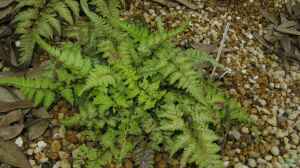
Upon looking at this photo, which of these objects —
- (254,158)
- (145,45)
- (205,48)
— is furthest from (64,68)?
(254,158)

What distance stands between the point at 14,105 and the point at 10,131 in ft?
0.58

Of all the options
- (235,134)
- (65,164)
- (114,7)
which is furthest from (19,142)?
(235,134)

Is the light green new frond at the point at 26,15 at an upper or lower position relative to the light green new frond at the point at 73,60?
upper

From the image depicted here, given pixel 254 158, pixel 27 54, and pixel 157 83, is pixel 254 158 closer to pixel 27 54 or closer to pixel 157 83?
pixel 157 83

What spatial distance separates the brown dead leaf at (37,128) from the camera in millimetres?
3074

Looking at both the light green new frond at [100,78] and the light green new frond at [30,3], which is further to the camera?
the light green new frond at [30,3]

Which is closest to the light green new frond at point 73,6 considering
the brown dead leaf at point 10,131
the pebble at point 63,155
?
the brown dead leaf at point 10,131

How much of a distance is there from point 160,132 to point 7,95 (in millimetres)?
1040

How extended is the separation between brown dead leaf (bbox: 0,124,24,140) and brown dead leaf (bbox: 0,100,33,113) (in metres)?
0.12

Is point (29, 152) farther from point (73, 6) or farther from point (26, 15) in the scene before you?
point (73, 6)

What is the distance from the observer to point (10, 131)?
3.05m

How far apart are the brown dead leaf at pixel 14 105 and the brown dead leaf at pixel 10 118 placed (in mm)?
33

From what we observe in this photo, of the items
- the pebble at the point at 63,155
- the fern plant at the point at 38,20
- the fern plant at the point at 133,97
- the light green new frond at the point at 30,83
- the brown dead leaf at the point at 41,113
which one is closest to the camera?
the light green new frond at the point at 30,83

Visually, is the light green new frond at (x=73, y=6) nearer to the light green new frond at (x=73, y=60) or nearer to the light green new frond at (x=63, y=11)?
the light green new frond at (x=63, y=11)
